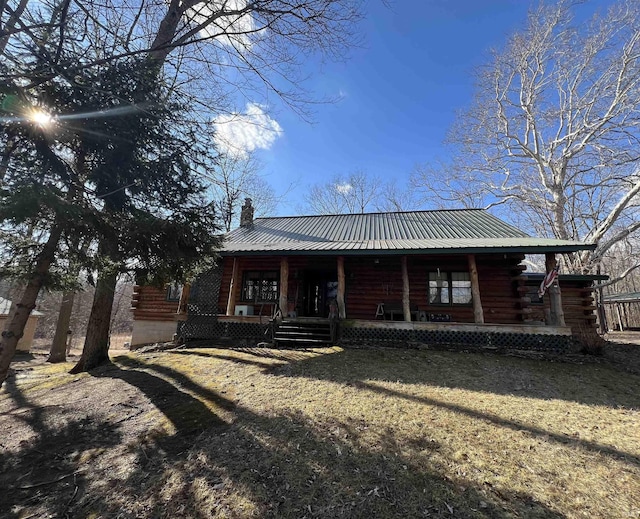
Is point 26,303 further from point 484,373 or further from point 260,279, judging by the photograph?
point 484,373

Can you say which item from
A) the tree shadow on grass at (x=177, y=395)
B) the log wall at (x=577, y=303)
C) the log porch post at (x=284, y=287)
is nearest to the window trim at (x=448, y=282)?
the log wall at (x=577, y=303)

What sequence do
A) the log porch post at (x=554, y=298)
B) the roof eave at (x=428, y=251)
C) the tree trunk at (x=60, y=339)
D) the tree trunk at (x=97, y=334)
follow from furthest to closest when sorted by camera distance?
the tree trunk at (x=60, y=339) → the log porch post at (x=554, y=298) → the roof eave at (x=428, y=251) → the tree trunk at (x=97, y=334)

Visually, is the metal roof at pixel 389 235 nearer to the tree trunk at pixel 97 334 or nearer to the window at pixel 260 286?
the window at pixel 260 286

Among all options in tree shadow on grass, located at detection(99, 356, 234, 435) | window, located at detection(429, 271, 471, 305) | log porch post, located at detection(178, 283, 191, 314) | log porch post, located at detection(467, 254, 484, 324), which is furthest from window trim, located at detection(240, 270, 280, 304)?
log porch post, located at detection(467, 254, 484, 324)

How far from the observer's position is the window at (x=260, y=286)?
528 inches

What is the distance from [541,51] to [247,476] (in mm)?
25034

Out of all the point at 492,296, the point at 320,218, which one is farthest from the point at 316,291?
the point at 492,296

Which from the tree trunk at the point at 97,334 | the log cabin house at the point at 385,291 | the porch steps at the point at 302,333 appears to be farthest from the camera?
the porch steps at the point at 302,333

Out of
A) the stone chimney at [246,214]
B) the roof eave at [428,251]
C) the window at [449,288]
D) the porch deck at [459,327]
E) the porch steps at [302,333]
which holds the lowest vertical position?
the porch steps at [302,333]

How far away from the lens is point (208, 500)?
3121mm

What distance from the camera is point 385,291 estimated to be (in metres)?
12.5

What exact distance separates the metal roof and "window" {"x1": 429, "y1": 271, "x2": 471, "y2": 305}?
1507mm

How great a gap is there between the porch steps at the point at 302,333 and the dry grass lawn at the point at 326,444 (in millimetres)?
2548

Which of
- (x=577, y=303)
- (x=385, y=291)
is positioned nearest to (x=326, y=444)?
(x=385, y=291)
